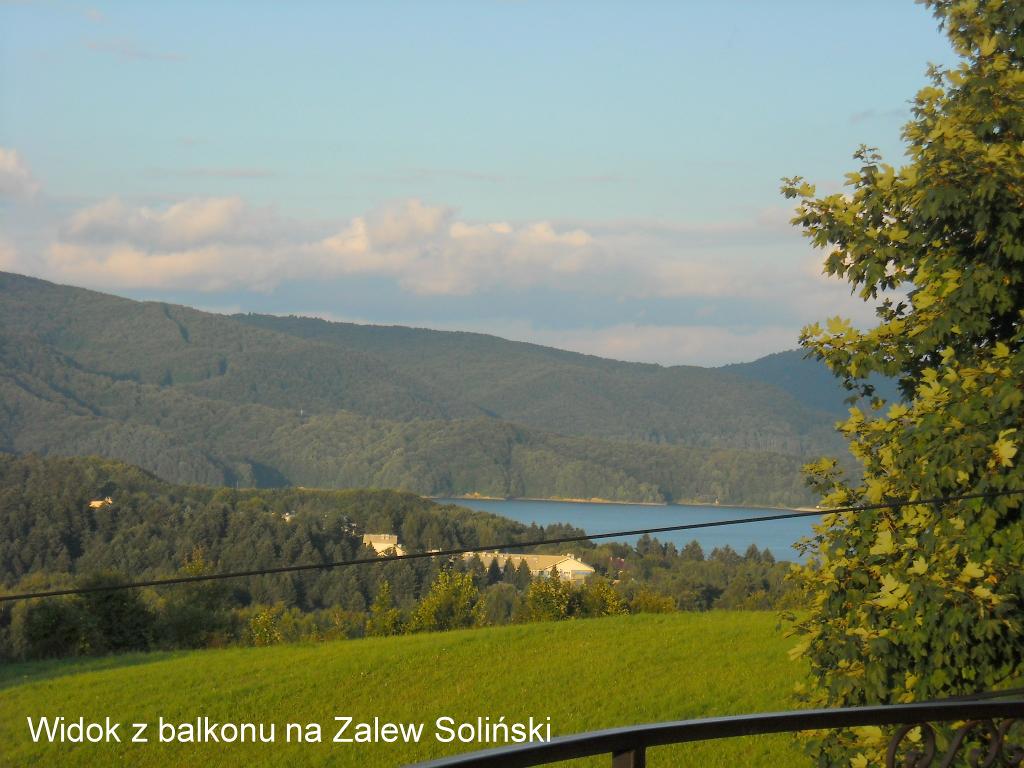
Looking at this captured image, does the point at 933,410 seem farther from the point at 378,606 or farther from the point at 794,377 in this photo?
the point at 794,377

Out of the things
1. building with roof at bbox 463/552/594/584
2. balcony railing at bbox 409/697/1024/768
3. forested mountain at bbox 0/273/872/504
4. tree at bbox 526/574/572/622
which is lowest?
building with roof at bbox 463/552/594/584

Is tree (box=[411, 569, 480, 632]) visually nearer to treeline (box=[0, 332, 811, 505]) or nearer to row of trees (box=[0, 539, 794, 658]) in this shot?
row of trees (box=[0, 539, 794, 658])

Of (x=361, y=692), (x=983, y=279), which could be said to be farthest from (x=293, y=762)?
(x=983, y=279)

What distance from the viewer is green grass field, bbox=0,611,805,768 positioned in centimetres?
1075

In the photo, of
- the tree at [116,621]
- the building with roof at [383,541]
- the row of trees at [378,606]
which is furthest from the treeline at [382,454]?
the tree at [116,621]

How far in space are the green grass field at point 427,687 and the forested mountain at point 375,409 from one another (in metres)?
50.5

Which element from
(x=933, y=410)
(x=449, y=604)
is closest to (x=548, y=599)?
(x=449, y=604)

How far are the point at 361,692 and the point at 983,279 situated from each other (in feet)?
30.4

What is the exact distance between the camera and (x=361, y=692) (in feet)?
43.1

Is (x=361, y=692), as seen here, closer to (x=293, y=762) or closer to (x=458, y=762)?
(x=293, y=762)

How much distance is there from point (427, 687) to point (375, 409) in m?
121

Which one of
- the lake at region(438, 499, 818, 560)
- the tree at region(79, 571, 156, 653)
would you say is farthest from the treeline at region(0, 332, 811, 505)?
the tree at region(79, 571, 156, 653)

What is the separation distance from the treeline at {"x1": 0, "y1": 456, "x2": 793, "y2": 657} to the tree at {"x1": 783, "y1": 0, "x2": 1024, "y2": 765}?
14.9m

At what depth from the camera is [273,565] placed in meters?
37.1
